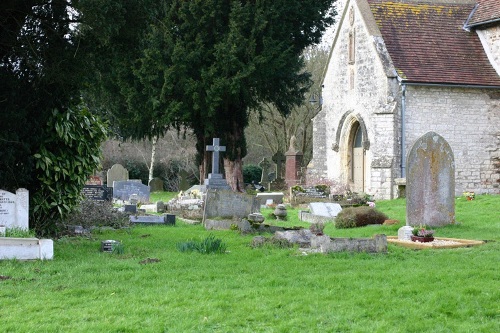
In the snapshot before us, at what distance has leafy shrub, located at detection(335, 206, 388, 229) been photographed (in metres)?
15.2

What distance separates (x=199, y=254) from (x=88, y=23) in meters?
3.91

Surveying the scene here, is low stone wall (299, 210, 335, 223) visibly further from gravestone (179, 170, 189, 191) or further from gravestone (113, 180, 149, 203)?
gravestone (179, 170, 189, 191)

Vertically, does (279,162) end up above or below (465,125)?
below

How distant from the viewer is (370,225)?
50.1 feet

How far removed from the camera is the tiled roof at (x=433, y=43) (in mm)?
24641

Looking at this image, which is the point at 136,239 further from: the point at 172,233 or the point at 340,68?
the point at 340,68

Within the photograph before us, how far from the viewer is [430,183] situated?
14.3 metres

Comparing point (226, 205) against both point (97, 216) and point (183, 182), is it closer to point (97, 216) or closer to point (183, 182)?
point (97, 216)

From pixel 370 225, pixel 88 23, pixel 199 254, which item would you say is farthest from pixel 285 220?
pixel 88 23

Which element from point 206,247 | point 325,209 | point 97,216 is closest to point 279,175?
point 325,209

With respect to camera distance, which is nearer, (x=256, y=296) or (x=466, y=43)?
(x=256, y=296)

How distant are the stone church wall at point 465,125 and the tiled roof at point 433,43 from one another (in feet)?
1.63

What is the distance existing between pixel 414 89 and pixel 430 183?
10.7m

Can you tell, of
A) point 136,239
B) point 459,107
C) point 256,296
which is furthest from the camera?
point 459,107
